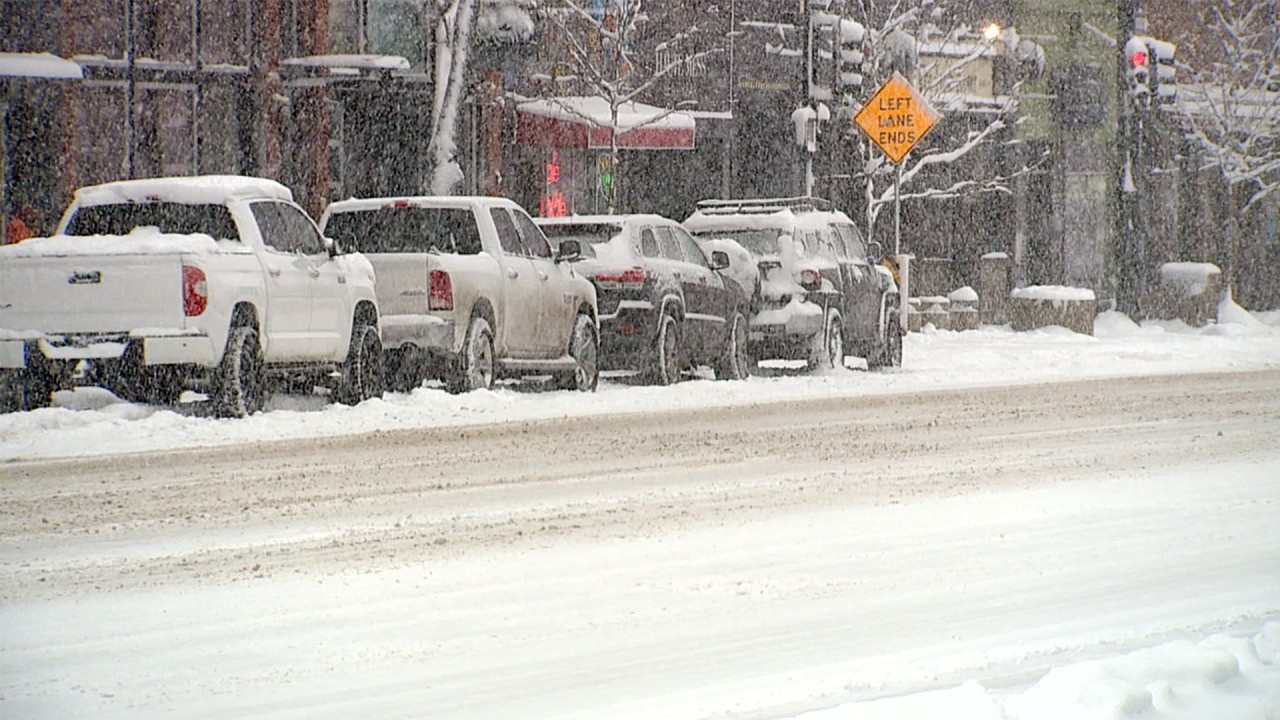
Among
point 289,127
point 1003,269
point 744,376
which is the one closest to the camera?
point 744,376

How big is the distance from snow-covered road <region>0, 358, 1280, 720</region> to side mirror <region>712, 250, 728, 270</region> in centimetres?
655

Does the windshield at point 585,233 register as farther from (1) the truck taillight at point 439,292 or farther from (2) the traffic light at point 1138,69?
(2) the traffic light at point 1138,69

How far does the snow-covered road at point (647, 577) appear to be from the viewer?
265 inches

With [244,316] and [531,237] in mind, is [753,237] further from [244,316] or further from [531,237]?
[244,316]

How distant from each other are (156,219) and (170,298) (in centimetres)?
115

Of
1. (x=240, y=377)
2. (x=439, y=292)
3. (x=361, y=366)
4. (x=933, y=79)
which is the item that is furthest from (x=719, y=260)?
(x=933, y=79)

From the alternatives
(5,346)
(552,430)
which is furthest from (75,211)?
(552,430)

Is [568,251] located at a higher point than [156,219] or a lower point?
lower

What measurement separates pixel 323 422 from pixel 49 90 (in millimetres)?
13731

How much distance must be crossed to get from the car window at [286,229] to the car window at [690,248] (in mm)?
5107

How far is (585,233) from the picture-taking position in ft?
69.8

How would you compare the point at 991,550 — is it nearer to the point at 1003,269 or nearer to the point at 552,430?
the point at 552,430

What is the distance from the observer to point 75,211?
1659 cm

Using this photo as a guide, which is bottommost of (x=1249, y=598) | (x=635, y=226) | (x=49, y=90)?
(x=1249, y=598)
